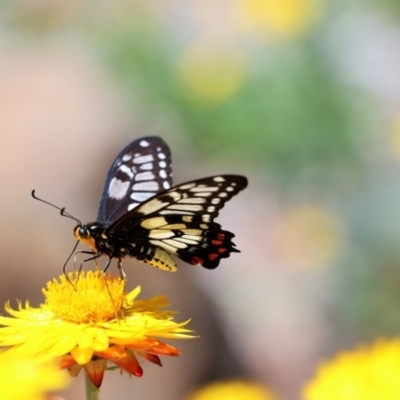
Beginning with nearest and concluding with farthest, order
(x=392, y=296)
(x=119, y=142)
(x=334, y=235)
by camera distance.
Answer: (x=392, y=296), (x=334, y=235), (x=119, y=142)

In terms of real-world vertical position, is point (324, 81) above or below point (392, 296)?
above

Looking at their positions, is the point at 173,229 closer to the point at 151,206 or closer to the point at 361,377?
the point at 151,206

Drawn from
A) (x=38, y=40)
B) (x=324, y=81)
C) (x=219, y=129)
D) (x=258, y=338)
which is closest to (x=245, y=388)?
(x=258, y=338)

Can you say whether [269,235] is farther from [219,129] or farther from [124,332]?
[124,332]

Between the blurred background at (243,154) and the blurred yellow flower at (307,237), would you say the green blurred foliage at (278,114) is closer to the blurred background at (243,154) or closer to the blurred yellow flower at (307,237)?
the blurred background at (243,154)

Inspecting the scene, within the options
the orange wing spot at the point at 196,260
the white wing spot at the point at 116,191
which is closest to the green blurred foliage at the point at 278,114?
the white wing spot at the point at 116,191

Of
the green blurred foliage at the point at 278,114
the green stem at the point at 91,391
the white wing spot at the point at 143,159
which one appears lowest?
the green stem at the point at 91,391
